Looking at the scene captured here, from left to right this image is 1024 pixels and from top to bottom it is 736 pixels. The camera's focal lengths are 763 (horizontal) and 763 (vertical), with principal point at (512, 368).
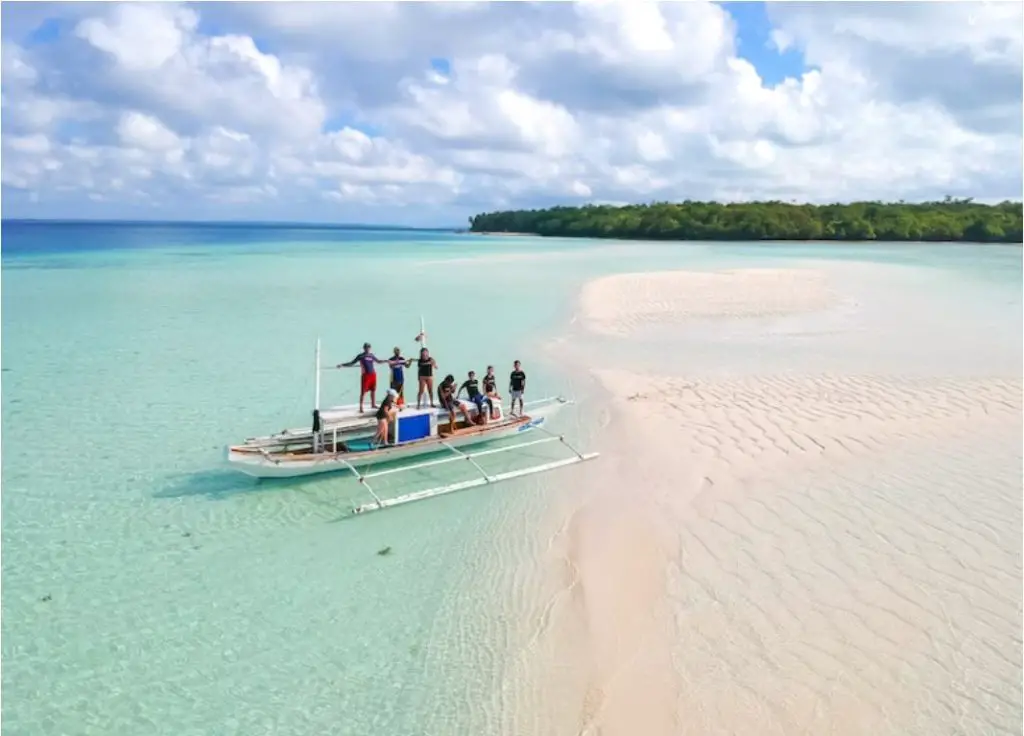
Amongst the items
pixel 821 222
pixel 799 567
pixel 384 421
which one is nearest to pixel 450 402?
pixel 384 421

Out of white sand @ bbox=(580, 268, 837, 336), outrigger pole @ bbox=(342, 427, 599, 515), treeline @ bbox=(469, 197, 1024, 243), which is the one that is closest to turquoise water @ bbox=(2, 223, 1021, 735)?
outrigger pole @ bbox=(342, 427, 599, 515)

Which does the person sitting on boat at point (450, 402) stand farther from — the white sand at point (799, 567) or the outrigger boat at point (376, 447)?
the white sand at point (799, 567)

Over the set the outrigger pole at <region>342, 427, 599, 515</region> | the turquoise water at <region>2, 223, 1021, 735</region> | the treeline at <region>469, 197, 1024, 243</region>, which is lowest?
the turquoise water at <region>2, 223, 1021, 735</region>

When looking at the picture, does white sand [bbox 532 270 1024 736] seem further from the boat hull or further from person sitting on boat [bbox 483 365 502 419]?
person sitting on boat [bbox 483 365 502 419]

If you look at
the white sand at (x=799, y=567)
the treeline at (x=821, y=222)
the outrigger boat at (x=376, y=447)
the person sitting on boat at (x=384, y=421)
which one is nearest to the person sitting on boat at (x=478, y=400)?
the outrigger boat at (x=376, y=447)

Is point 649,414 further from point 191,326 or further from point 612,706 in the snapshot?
point 191,326

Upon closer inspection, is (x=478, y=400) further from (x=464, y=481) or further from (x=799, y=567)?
(x=799, y=567)

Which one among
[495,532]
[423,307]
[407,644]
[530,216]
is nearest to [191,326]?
[423,307]

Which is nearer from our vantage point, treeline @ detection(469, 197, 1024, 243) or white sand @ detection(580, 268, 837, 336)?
white sand @ detection(580, 268, 837, 336)
